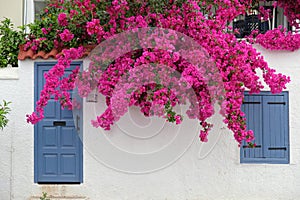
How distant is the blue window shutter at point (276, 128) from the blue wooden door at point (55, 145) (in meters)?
2.81

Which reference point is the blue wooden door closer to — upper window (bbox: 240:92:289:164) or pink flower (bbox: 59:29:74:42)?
pink flower (bbox: 59:29:74:42)

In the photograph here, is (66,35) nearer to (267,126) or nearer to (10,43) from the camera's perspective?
(10,43)

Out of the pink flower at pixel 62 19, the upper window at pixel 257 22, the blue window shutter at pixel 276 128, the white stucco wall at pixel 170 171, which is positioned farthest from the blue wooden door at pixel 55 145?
the upper window at pixel 257 22

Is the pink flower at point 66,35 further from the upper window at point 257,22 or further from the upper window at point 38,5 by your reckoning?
the upper window at point 257,22

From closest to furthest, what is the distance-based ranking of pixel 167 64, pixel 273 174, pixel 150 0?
pixel 167 64 < pixel 150 0 < pixel 273 174

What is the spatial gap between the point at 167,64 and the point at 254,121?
6.07 feet

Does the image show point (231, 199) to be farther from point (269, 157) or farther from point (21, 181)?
point (21, 181)

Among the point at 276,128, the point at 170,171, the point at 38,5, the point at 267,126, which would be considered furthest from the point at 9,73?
the point at 276,128

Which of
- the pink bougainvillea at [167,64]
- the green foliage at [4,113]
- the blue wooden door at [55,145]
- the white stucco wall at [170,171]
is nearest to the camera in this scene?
the pink bougainvillea at [167,64]

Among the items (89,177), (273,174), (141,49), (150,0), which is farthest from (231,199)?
(150,0)

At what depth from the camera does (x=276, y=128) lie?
5980mm

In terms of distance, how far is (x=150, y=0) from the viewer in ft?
18.0

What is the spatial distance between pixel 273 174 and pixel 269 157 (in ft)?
0.83

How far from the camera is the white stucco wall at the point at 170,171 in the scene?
596 centimetres
